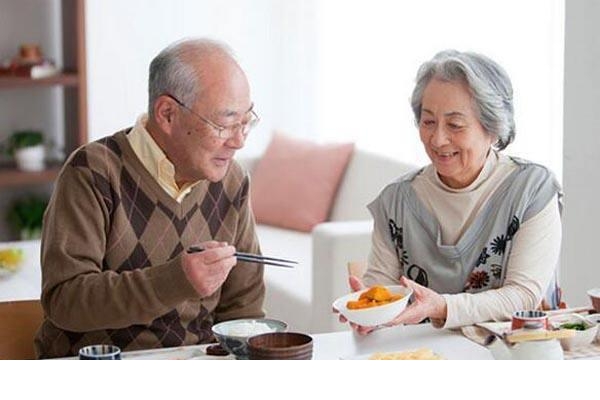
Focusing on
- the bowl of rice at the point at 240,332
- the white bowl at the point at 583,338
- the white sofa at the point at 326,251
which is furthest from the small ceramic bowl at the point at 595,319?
the white sofa at the point at 326,251

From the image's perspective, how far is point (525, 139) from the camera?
391 cm

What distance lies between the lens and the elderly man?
2.15m

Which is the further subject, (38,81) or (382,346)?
(38,81)

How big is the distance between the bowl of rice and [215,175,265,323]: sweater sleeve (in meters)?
0.41

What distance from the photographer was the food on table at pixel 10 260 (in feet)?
12.1

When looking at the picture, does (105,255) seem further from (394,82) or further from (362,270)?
(394,82)

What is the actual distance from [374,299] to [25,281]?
188 centimetres

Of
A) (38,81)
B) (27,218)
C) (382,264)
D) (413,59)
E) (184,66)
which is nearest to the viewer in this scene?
(184,66)

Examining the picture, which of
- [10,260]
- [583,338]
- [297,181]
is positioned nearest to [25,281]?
[10,260]

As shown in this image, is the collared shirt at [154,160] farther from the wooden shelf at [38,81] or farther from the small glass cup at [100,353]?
the wooden shelf at [38,81]

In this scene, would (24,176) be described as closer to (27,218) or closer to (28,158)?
(28,158)

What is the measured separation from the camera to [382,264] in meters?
2.52

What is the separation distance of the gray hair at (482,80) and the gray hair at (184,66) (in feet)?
1.50
